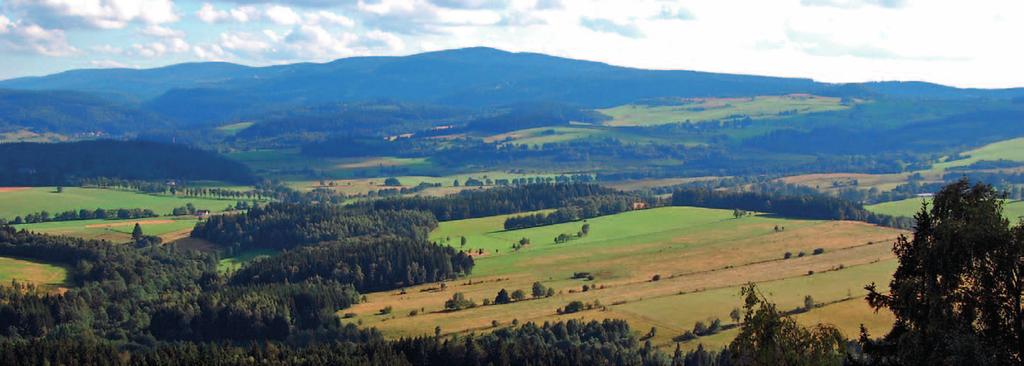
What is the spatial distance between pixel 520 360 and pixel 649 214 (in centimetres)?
10768

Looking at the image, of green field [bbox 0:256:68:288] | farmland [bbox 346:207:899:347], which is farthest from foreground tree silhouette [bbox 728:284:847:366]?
green field [bbox 0:256:68:288]

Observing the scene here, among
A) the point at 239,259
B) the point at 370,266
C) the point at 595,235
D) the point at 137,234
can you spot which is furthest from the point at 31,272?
the point at 595,235

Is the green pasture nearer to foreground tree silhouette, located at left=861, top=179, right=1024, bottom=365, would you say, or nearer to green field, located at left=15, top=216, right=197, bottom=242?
green field, located at left=15, top=216, right=197, bottom=242

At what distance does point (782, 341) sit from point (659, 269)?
110 meters

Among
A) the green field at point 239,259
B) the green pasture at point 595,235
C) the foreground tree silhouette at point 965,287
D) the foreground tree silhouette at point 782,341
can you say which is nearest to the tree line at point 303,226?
the green field at point 239,259

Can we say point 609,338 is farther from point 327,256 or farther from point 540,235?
point 540,235

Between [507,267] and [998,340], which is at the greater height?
[998,340]

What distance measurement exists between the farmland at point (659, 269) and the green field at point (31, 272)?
40.9m

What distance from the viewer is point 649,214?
632ft

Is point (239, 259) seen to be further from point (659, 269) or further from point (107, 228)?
point (659, 269)

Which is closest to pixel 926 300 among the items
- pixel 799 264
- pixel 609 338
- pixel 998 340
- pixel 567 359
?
pixel 998 340

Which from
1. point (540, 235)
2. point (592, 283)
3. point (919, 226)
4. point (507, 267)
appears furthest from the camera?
point (540, 235)

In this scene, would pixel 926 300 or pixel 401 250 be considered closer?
pixel 926 300

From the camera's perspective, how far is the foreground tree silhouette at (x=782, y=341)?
31641 mm
